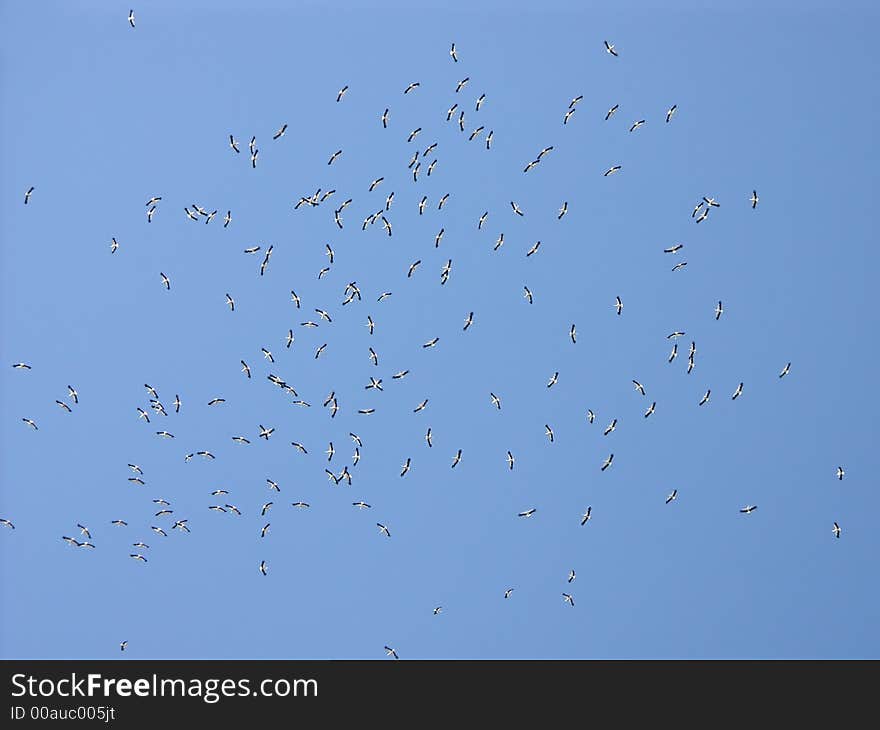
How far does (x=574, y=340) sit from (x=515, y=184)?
0.65 meters

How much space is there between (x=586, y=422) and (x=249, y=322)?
1361 millimetres

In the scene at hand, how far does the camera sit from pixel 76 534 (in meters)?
3.57

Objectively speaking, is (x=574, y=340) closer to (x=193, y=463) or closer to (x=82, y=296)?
(x=193, y=463)

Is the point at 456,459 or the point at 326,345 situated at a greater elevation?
the point at 326,345

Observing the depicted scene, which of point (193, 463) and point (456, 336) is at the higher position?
point (456, 336)

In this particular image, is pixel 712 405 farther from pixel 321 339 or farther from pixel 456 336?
pixel 321 339

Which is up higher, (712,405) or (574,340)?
(574,340)

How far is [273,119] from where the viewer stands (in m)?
3.61
